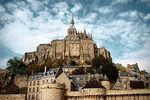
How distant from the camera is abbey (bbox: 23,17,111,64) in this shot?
9931cm

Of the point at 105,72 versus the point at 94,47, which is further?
the point at 94,47

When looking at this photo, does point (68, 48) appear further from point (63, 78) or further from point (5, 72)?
point (63, 78)

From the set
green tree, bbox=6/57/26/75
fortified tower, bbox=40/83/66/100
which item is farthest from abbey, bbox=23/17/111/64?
fortified tower, bbox=40/83/66/100

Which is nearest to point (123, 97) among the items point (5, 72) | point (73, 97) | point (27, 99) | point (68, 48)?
point (73, 97)

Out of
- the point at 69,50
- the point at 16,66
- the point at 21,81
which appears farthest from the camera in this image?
the point at 69,50

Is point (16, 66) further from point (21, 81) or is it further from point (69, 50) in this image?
point (69, 50)

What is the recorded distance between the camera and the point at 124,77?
6438 cm

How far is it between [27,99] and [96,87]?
1568cm

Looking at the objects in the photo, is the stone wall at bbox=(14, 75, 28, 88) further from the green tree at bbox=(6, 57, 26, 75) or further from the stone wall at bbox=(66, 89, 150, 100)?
the stone wall at bbox=(66, 89, 150, 100)

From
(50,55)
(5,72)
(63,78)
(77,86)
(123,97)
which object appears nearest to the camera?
(123,97)

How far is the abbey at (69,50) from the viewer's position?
99.3 meters

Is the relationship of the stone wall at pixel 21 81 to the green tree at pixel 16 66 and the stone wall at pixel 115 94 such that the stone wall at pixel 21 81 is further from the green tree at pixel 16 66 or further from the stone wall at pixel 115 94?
the stone wall at pixel 115 94

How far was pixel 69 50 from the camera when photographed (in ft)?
331

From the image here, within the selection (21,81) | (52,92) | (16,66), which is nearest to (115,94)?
(52,92)
